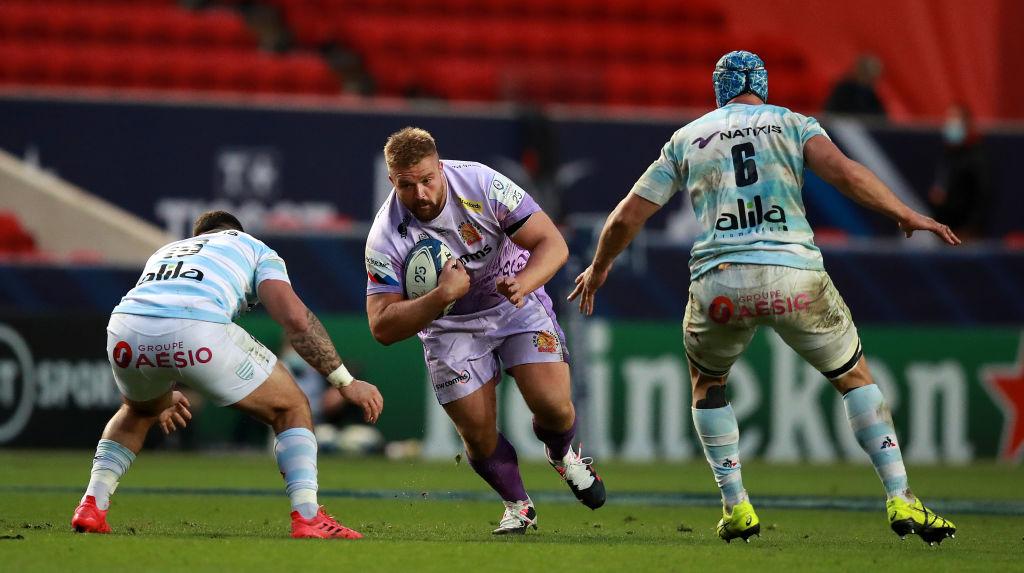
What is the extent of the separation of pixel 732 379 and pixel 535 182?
174 inches

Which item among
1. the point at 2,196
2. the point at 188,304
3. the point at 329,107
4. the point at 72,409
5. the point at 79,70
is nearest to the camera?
the point at 188,304

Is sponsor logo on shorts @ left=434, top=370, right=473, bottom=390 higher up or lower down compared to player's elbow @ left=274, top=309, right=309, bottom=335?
lower down

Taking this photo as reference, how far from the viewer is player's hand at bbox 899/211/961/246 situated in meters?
6.19

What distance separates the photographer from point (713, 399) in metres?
6.72

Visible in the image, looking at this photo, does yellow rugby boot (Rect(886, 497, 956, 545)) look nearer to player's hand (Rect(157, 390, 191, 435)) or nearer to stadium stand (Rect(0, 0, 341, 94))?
player's hand (Rect(157, 390, 191, 435))

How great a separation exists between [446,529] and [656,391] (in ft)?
→ 22.2

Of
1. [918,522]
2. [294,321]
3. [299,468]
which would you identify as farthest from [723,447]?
[294,321]

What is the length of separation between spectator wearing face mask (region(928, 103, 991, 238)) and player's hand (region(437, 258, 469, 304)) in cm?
1203

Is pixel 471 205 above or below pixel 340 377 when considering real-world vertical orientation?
above

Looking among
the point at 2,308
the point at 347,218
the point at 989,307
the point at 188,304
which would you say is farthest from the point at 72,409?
the point at 989,307

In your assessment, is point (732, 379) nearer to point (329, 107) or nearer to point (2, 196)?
point (329, 107)

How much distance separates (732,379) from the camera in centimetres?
1403

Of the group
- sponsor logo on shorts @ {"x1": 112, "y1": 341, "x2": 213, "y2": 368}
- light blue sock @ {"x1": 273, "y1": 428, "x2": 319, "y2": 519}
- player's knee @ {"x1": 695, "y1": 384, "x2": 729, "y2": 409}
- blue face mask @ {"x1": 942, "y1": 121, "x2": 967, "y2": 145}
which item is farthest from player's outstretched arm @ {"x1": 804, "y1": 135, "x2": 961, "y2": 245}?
blue face mask @ {"x1": 942, "y1": 121, "x2": 967, "y2": 145}

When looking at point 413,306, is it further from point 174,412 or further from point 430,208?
point 174,412
